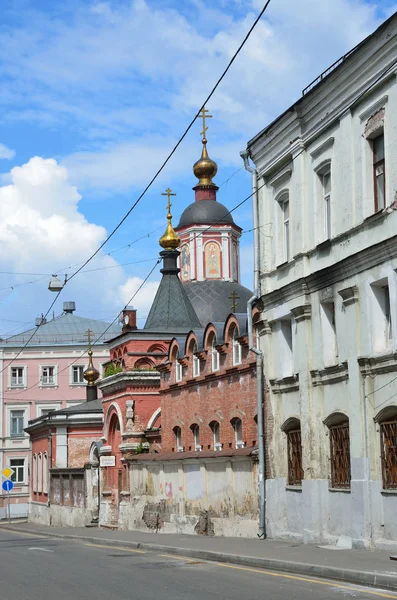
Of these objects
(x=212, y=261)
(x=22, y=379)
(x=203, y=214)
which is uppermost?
(x=203, y=214)

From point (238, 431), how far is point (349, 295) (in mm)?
9604

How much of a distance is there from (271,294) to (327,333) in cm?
276

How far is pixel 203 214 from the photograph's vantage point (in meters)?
60.8

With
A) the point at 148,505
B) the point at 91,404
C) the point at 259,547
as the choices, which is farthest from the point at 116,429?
the point at 259,547

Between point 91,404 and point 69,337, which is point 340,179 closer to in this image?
point 91,404

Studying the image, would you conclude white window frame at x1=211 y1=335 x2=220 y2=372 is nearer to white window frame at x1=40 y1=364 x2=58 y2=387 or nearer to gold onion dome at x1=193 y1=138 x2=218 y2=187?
gold onion dome at x1=193 y1=138 x2=218 y2=187

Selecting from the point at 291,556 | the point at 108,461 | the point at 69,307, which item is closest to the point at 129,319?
the point at 108,461

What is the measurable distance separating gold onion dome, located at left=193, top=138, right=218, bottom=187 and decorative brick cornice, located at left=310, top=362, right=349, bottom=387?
38256 mm

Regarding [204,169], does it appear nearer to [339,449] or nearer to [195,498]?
[195,498]

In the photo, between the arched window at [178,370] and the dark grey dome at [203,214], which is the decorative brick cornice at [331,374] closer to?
the arched window at [178,370]

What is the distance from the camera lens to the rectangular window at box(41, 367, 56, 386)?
228 feet

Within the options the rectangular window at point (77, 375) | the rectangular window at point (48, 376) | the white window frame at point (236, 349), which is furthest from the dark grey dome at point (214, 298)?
the white window frame at point (236, 349)

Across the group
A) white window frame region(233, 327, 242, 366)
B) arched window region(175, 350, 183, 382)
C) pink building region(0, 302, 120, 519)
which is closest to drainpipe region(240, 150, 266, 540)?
white window frame region(233, 327, 242, 366)

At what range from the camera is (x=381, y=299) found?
19.2 meters
